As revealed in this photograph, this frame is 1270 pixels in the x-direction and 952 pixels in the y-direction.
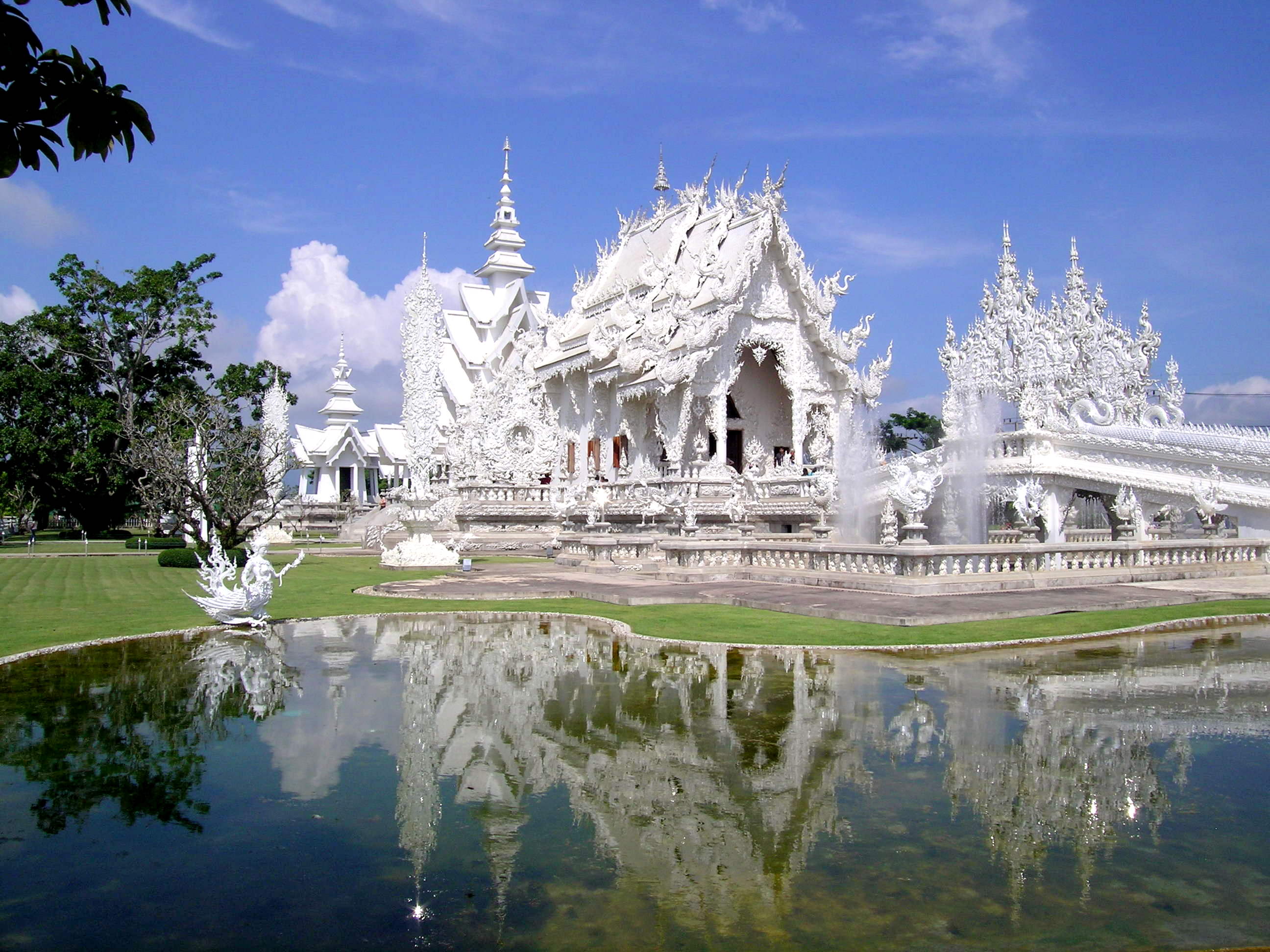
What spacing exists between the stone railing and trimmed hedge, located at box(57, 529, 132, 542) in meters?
29.8

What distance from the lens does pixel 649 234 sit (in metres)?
36.7

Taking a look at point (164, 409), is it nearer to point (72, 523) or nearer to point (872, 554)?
point (872, 554)

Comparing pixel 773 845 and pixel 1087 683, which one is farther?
pixel 1087 683

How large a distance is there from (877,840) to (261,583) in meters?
9.63

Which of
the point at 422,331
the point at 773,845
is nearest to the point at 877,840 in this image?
the point at 773,845

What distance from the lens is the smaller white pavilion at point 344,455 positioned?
178ft

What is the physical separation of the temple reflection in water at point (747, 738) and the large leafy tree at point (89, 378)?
31.9 metres

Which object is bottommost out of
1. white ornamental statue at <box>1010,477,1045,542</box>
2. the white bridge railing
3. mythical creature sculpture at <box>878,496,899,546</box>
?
the white bridge railing

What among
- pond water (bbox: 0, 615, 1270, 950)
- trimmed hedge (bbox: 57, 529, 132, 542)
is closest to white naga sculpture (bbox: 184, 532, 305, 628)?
pond water (bbox: 0, 615, 1270, 950)

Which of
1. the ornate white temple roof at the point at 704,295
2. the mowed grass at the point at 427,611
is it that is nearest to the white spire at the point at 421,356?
the ornate white temple roof at the point at 704,295

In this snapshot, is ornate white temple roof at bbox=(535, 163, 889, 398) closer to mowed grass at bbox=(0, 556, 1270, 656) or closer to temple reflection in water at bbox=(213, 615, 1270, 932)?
mowed grass at bbox=(0, 556, 1270, 656)

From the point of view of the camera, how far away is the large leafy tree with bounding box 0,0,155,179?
2789mm

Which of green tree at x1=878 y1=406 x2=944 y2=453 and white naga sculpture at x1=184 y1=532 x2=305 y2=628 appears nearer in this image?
white naga sculpture at x1=184 y1=532 x2=305 y2=628

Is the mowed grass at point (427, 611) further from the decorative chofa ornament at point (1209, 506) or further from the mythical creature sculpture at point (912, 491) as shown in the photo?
the decorative chofa ornament at point (1209, 506)
